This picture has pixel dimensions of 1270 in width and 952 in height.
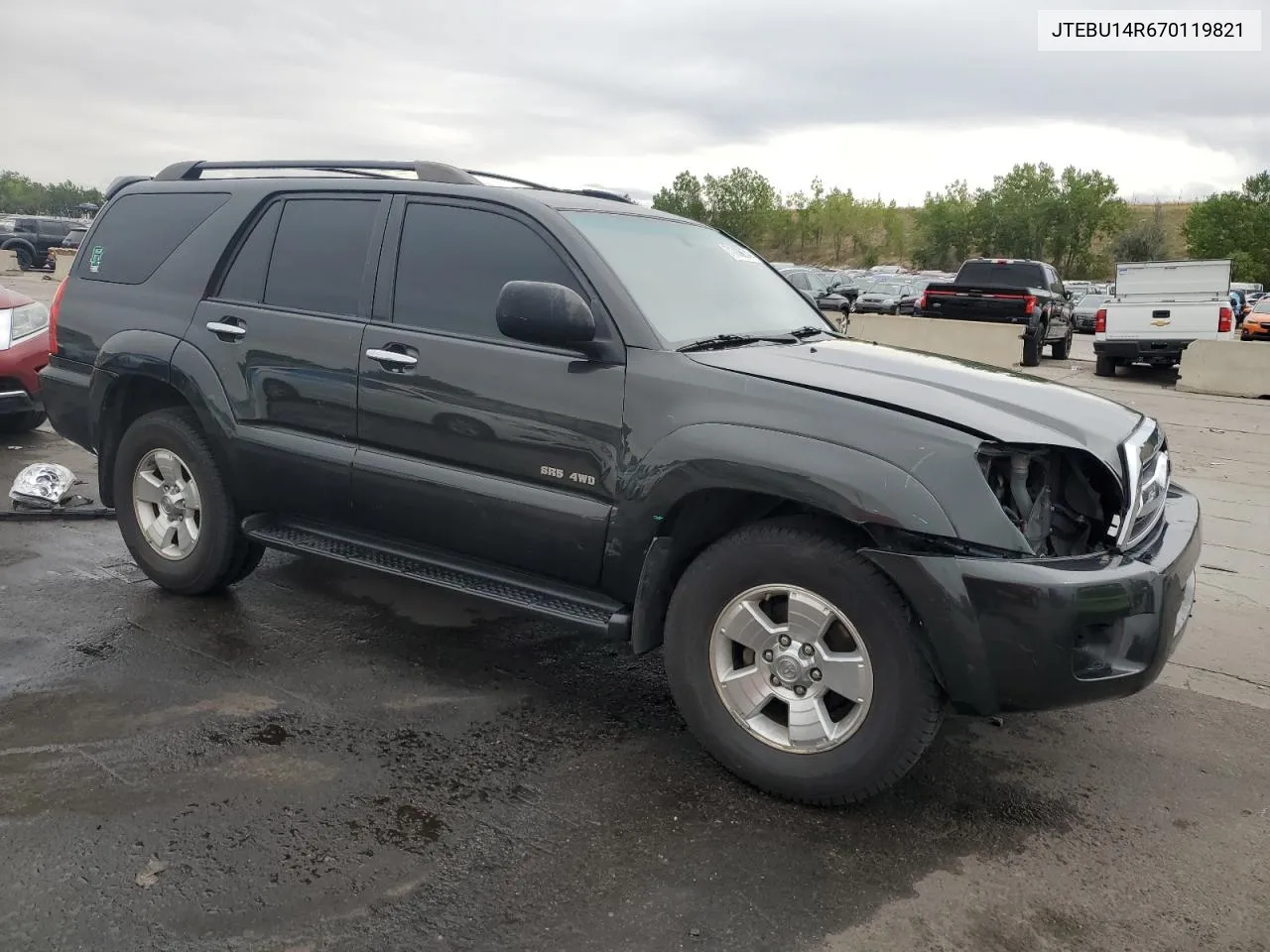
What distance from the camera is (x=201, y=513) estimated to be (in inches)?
179

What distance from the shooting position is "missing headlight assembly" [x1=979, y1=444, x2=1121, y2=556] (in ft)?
9.62

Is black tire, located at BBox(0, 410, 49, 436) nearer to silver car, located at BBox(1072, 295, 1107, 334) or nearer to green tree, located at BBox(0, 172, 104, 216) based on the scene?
silver car, located at BBox(1072, 295, 1107, 334)

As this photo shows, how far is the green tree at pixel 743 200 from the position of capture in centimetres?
11719

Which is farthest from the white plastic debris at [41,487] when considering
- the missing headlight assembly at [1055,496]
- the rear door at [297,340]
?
the missing headlight assembly at [1055,496]

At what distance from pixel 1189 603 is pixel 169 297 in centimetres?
419

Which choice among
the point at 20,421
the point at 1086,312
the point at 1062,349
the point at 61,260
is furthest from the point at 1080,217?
the point at 20,421

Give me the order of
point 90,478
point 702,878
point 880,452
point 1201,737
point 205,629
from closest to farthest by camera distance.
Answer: point 702,878
point 880,452
point 1201,737
point 205,629
point 90,478

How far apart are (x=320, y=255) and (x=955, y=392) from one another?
2546 mm

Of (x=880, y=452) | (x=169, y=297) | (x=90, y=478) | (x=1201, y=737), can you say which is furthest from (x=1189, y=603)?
(x=90, y=478)

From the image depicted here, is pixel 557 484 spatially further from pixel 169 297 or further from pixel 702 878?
pixel 169 297

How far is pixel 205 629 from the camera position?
443 cm

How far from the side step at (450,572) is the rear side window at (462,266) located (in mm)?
852

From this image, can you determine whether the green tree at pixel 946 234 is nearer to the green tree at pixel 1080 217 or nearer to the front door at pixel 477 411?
the green tree at pixel 1080 217

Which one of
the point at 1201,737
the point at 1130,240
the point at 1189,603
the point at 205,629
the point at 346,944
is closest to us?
the point at 346,944
